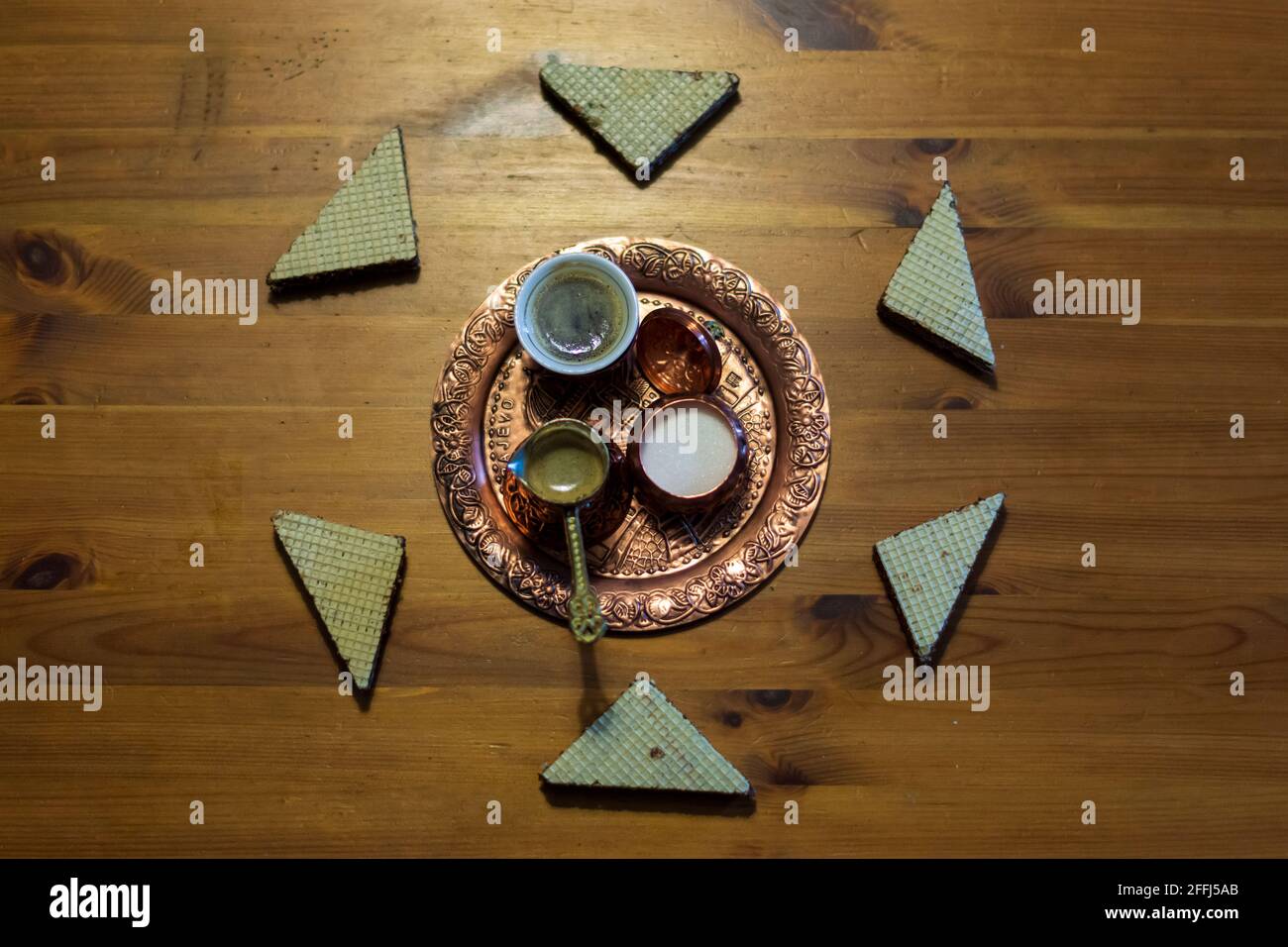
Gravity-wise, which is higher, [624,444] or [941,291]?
[941,291]

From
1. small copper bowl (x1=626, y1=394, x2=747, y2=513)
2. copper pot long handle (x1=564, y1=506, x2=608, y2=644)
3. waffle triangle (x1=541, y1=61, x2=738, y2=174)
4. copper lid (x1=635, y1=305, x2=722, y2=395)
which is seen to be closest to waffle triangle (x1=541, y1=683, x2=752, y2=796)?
copper pot long handle (x1=564, y1=506, x2=608, y2=644)

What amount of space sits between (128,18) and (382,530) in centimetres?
90

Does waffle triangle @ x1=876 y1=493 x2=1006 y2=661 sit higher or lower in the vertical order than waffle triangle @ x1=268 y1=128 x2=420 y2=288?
lower

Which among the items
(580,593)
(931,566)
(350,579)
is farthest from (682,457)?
(350,579)

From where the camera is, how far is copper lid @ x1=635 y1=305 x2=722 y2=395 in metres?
1.60

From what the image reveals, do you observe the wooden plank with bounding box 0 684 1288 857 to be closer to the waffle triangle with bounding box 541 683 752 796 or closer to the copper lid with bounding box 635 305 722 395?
the waffle triangle with bounding box 541 683 752 796

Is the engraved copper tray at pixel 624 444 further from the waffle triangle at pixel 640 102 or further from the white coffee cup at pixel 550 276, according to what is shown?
the waffle triangle at pixel 640 102

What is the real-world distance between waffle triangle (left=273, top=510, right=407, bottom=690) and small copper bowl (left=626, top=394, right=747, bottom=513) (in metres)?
0.36

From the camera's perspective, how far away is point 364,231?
64.5 inches

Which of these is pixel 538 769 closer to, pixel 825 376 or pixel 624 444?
pixel 624 444

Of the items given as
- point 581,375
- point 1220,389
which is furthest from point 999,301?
point 581,375

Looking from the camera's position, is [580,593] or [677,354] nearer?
[580,593]

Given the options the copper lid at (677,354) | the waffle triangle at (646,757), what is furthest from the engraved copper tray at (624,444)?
the waffle triangle at (646,757)

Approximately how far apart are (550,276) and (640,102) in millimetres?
314
